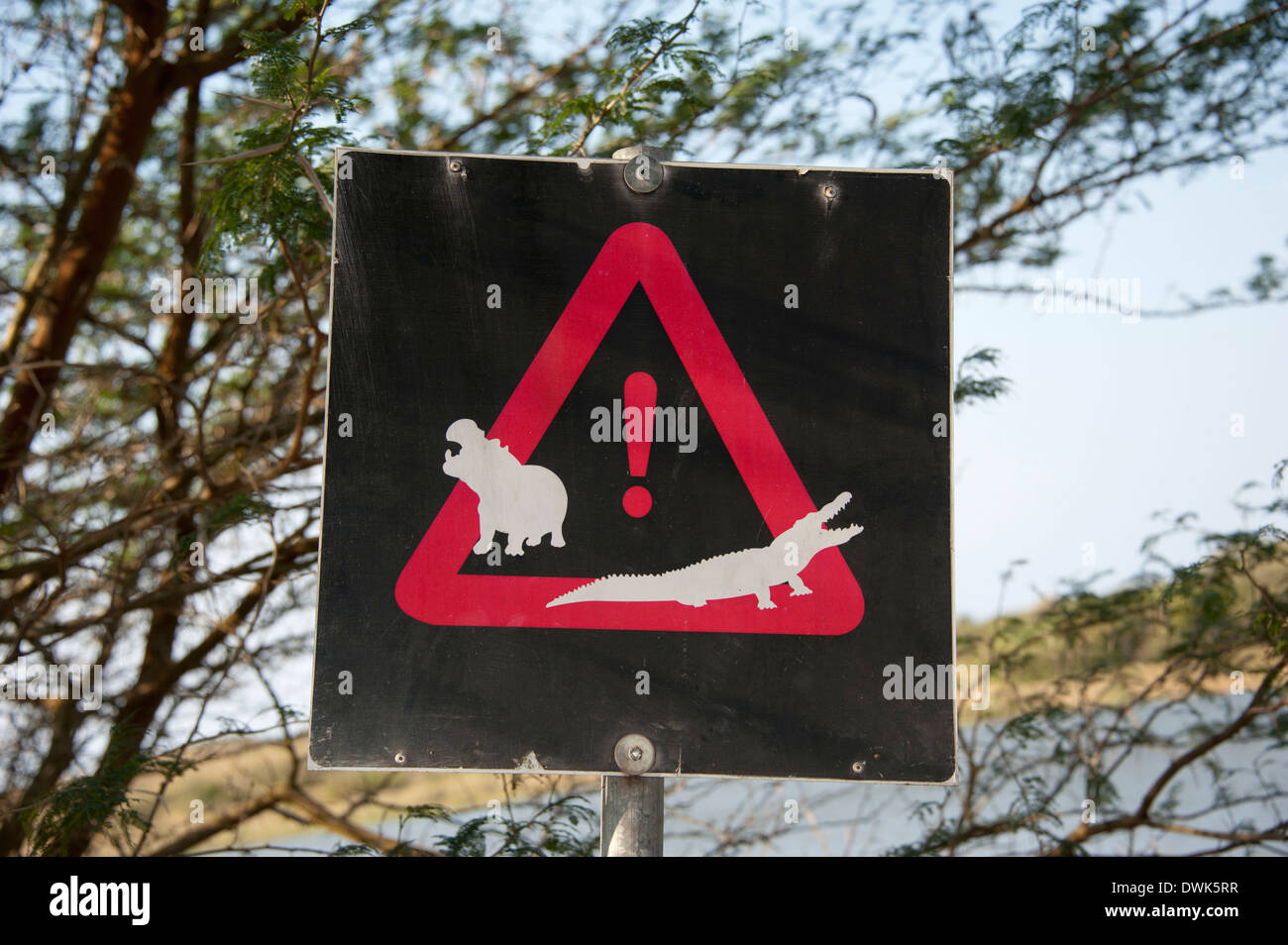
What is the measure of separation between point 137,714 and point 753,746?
331 centimetres

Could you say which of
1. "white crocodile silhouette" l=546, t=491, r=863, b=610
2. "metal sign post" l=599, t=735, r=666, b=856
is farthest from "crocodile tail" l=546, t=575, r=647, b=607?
"metal sign post" l=599, t=735, r=666, b=856

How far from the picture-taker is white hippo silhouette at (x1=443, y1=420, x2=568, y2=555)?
1393 millimetres

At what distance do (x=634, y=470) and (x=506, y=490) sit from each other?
188 millimetres

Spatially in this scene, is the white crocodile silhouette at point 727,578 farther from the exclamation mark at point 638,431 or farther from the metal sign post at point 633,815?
the metal sign post at point 633,815

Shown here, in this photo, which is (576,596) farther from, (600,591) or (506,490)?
(506,490)

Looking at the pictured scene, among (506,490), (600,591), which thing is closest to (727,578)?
(600,591)

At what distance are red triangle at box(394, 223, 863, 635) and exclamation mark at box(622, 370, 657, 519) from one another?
0.07m

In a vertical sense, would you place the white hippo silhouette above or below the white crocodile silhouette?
above

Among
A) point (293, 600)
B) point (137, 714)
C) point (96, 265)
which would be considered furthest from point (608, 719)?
point (96, 265)

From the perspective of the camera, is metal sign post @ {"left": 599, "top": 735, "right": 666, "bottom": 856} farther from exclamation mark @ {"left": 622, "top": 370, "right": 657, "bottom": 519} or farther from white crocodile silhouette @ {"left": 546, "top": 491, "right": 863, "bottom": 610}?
exclamation mark @ {"left": 622, "top": 370, "right": 657, "bottom": 519}

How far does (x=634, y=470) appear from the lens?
4.72ft

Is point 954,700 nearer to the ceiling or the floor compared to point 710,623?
nearer to the floor
